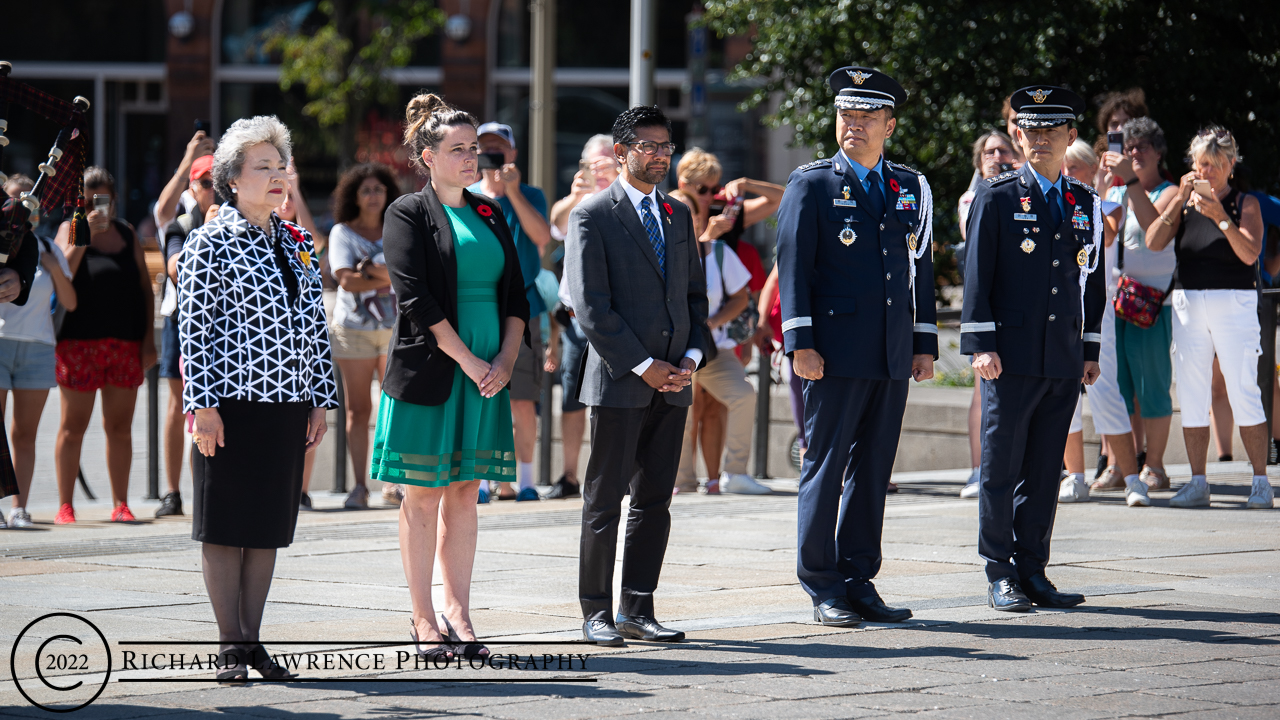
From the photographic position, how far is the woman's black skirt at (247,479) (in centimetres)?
507

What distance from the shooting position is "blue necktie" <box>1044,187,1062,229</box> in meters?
6.57

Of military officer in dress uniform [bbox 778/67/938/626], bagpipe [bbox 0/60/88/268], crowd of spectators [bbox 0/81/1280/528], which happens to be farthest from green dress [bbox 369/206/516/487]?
crowd of spectators [bbox 0/81/1280/528]

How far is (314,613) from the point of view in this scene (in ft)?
A: 20.7

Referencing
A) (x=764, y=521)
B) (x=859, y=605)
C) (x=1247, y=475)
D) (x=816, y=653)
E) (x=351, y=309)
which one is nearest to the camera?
(x=816, y=653)

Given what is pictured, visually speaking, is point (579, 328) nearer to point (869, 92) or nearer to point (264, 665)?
point (869, 92)

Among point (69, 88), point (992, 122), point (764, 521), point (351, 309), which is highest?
point (69, 88)

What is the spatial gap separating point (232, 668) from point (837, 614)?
2245mm

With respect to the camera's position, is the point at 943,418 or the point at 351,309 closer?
the point at 351,309

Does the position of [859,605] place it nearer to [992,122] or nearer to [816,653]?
[816,653]

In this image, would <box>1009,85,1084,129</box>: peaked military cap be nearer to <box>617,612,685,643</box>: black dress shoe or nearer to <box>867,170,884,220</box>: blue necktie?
<box>867,170,884,220</box>: blue necktie

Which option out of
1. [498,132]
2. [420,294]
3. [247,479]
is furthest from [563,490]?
[247,479]

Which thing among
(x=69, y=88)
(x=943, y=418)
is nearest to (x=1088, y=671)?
(x=943, y=418)

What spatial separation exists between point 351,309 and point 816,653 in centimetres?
518

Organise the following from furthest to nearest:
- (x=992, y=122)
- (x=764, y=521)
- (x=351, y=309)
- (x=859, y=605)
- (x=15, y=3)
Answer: (x=15, y=3), (x=992, y=122), (x=351, y=309), (x=764, y=521), (x=859, y=605)
